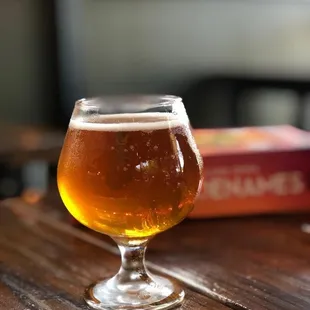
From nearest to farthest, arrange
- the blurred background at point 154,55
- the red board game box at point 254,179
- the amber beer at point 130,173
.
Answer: the amber beer at point 130,173 < the red board game box at point 254,179 < the blurred background at point 154,55

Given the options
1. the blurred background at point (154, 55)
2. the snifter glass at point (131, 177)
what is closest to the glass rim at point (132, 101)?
the snifter glass at point (131, 177)

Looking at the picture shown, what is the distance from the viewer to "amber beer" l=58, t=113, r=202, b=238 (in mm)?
636

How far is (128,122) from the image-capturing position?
2.15 ft

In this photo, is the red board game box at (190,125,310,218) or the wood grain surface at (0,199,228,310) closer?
the wood grain surface at (0,199,228,310)

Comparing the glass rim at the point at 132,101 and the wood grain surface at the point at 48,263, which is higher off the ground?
the glass rim at the point at 132,101

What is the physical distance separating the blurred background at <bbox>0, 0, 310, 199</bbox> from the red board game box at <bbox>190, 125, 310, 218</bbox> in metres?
1.82

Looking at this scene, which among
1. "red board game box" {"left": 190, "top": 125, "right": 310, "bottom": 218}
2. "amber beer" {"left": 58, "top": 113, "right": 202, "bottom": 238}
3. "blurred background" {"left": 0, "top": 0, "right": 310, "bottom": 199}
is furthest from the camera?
"blurred background" {"left": 0, "top": 0, "right": 310, "bottom": 199}

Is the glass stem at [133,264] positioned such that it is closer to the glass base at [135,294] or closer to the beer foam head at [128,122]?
the glass base at [135,294]

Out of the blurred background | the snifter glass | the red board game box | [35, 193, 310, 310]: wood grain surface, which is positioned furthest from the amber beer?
the blurred background

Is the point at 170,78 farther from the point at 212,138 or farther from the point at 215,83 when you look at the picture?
the point at 212,138

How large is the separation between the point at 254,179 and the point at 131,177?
38 centimetres

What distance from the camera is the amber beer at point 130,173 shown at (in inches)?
25.0

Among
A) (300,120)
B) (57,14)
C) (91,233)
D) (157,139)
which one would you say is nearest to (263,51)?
(300,120)

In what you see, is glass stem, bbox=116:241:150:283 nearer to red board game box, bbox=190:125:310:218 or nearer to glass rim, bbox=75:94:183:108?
glass rim, bbox=75:94:183:108
